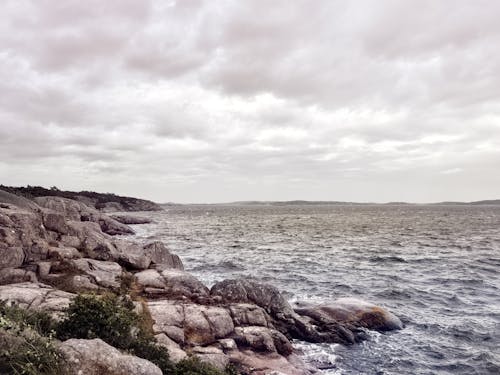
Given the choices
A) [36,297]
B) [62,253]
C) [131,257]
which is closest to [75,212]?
[131,257]

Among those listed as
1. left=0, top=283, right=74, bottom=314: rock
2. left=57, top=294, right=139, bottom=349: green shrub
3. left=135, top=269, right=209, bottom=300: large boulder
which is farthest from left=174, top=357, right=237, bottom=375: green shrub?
left=135, top=269, right=209, bottom=300: large boulder

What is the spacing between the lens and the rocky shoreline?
1622 cm

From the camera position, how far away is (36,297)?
15.6 meters

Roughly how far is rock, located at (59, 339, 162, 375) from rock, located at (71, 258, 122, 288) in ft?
39.1

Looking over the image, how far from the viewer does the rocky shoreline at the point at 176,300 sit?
1622 centimetres

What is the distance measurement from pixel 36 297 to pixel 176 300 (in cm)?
669

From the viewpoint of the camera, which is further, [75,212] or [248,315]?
[75,212]

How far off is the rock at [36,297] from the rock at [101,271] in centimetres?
406

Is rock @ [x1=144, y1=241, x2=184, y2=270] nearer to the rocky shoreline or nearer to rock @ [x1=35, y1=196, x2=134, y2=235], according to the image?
the rocky shoreline

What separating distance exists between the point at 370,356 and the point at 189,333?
29.8 feet

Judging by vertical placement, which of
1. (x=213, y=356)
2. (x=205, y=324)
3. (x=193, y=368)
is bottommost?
(x=213, y=356)

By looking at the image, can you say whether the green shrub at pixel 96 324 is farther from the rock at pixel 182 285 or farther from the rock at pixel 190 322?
the rock at pixel 182 285

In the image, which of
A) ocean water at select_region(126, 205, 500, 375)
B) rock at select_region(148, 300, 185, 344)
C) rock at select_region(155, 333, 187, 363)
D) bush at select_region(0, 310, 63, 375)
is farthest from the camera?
ocean water at select_region(126, 205, 500, 375)

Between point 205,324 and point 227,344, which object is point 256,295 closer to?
point 205,324
